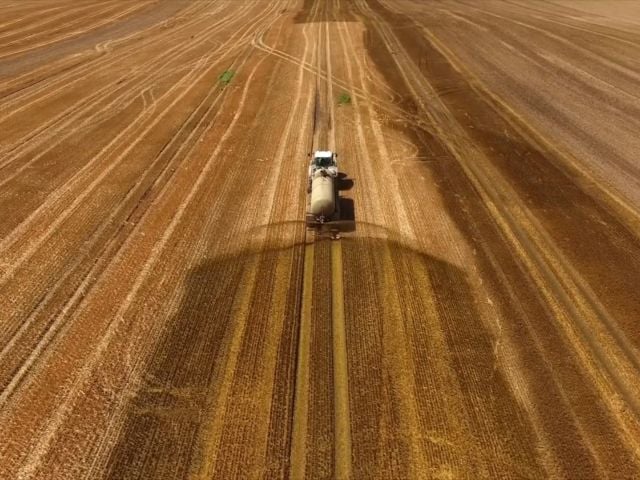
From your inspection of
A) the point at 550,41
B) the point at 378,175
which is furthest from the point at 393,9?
the point at 378,175

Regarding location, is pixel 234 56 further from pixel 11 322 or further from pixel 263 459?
pixel 263 459

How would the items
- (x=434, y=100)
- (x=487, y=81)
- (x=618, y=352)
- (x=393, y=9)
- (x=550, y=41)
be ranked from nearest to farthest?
(x=618, y=352) < (x=434, y=100) < (x=487, y=81) < (x=550, y=41) < (x=393, y=9)

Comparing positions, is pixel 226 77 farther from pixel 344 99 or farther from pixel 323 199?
pixel 323 199

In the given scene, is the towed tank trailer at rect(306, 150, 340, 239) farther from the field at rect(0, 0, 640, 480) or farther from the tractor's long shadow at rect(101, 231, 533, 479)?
the tractor's long shadow at rect(101, 231, 533, 479)

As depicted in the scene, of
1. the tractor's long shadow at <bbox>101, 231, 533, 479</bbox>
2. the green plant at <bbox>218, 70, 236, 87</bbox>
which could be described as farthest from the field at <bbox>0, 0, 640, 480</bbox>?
the green plant at <bbox>218, 70, 236, 87</bbox>

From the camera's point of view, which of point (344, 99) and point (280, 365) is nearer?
point (280, 365)

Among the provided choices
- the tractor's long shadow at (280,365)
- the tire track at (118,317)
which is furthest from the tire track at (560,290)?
the tire track at (118,317)

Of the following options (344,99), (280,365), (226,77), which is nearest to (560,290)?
(280,365)
